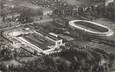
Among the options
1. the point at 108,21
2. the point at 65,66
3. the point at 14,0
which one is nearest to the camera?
the point at 65,66

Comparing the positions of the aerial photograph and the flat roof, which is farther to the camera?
the flat roof

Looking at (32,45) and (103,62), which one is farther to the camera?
(32,45)

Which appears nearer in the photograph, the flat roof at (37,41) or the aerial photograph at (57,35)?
the aerial photograph at (57,35)

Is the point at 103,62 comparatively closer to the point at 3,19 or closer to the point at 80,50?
the point at 80,50

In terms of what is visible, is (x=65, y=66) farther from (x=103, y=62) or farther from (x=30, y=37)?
(x=30, y=37)

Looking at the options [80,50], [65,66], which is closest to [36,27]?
[80,50]

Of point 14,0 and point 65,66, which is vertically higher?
point 14,0

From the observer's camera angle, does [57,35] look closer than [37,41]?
No

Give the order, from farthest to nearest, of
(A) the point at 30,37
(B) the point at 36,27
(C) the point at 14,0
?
1. (C) the point at 14,0
2. (B) the point at 36,27
3. (A) the point at 30,37
